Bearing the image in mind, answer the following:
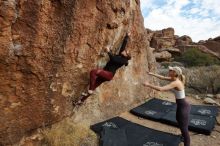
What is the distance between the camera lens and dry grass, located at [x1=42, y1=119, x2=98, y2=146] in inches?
243

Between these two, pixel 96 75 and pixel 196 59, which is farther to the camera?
pixel 196 59

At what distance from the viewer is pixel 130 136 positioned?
23.4ft

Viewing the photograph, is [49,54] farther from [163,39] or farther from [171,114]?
[163,39]

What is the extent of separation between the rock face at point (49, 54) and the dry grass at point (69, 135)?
0.21 metres

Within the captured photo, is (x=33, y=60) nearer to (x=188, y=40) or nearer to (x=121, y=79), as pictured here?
(x=121, y=79)

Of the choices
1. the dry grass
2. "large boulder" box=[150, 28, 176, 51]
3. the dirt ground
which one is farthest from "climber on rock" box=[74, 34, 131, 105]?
"large boulder" box=[150, 28, 176, 51]

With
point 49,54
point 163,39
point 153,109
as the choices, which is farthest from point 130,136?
point 163,39

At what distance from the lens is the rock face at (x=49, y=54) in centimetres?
535

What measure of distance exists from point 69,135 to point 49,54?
6.06ft

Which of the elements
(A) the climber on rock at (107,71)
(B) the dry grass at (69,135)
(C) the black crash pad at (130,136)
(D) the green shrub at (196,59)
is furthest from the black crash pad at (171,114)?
(D) the green shrub at (196,59)

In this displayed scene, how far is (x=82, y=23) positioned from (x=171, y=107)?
4.73m

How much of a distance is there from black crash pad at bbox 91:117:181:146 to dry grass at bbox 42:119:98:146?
0.29m

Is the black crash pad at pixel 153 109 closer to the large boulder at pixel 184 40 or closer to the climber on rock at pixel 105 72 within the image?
the climber on rock at pixel 105 72

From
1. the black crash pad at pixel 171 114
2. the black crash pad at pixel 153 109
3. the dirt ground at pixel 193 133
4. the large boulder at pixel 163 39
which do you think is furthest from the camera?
the large boulder at pixel 163 39
